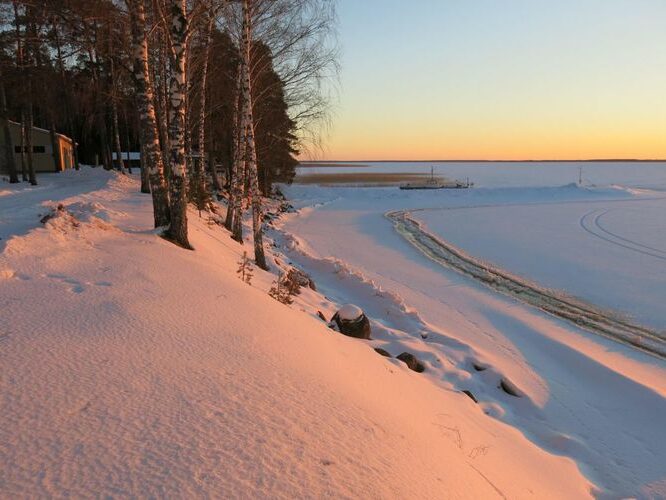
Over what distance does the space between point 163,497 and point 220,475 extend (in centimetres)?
30

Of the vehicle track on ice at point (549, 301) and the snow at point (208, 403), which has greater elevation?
the snow at point (208, 403)

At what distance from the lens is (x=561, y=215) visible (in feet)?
103

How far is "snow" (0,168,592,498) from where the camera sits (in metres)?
2.54

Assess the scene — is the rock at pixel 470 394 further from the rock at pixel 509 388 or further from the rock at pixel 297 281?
the rock at pixel 297 281

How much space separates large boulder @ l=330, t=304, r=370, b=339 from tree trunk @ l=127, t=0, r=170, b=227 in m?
3.73

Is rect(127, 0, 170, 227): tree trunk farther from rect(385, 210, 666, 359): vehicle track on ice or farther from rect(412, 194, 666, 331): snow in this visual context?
rect(412, 194, 666, 331): snow

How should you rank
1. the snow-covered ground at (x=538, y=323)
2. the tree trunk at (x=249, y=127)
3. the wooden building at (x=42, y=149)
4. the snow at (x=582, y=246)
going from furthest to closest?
the wooden building at (x=42, y=149) < the snow at (x=582, y=246) < the tree trunk at (x=249, y=127) < the snow-covered ground at (x=538, y=323)

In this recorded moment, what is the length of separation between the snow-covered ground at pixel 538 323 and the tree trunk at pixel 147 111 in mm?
4423

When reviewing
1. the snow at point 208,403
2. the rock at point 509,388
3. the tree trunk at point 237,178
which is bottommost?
the rock at point 509,388

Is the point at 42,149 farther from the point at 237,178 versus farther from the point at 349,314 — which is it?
the point at 349,314

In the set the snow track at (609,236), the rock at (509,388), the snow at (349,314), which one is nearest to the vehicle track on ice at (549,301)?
the rock at (509,388)

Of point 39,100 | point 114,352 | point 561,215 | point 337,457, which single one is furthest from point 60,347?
point 561,215

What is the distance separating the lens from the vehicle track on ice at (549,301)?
993 centimetres

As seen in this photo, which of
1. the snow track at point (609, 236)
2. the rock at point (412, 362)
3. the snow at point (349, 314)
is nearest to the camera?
the rock at point (412, 362)
